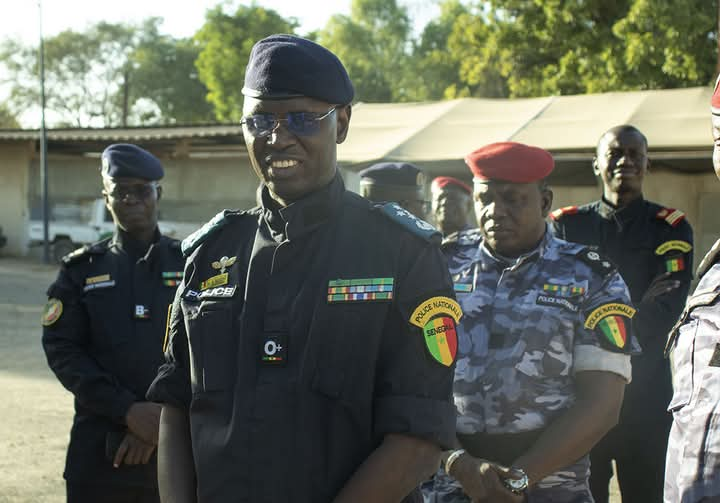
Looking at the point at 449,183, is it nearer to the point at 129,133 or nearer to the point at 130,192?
the point at 130,192

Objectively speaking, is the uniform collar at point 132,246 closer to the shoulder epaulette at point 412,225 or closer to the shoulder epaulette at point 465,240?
the shoulder epaulette at point 465,240

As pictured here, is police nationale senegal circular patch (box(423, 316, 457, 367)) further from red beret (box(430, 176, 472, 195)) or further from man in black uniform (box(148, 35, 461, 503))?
red beret (box(430, 176, 472, 195))

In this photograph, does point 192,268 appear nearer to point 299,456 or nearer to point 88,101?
point 299,456

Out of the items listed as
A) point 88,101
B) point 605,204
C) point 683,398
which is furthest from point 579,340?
point 88,101

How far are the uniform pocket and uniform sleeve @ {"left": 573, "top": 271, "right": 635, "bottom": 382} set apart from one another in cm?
135

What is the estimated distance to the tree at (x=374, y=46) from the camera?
46188 mm

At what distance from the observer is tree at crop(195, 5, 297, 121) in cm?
3769

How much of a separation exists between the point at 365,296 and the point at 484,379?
117 centimetres

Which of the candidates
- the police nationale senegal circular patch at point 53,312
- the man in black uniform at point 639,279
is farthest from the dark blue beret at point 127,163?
the man in black uniform at point 639,279

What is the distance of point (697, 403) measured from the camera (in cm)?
171

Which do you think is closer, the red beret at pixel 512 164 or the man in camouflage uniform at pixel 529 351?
the man in camouflage uniform at pixel 529 351

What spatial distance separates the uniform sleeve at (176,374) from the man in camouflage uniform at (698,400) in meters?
1.03

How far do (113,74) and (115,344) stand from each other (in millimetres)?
52565

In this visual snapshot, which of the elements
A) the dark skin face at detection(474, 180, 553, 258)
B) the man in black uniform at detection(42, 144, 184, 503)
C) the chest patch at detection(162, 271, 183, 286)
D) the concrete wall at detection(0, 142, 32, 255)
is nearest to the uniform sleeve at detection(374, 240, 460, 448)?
the dark skin face at detection(474, 180, 553, 258)
